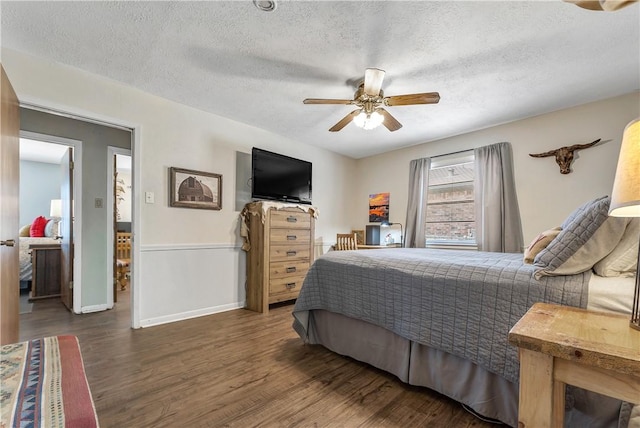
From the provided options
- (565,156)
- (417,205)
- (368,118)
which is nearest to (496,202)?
(565,156)

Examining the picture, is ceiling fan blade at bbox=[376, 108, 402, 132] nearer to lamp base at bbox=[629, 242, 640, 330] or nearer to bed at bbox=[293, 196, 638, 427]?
bed at bbox=[293, 196, 638, 427]

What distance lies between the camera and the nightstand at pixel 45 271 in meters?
3.86

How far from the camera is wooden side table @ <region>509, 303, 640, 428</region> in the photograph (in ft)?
2.29

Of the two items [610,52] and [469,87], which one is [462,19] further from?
[610,52]

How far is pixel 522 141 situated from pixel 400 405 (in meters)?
3.28

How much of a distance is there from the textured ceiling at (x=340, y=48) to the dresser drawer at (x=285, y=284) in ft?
6.71

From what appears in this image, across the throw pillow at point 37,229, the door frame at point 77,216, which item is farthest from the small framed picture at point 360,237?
the throw pillow at point 37,229

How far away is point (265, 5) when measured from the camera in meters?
1.65

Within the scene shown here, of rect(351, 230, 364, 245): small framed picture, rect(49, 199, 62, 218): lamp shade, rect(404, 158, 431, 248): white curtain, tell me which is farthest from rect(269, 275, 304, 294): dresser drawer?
rect(49, 199, 62, 218): lamp shade

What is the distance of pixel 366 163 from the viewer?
16.5 feet

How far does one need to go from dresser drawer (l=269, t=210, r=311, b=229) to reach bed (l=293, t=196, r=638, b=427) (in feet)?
4.54

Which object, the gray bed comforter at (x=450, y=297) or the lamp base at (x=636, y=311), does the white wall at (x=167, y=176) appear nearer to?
the gray bed comforter at (x=450, y=297)

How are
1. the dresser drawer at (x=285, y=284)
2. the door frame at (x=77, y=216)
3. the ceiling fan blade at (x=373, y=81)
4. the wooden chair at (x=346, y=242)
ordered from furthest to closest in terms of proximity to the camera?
the wooden chair at (x=346, y=242) < the dresser drawer at (x=285, y=284) < the door frame at (x=77, y=216) < the ceiling fan blade at (x=373, y=81)

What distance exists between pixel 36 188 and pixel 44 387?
6814mm
